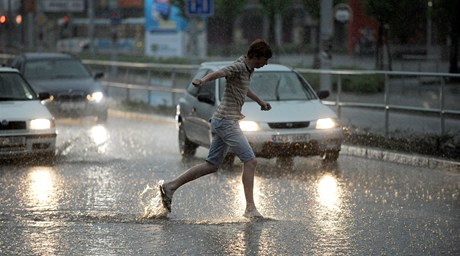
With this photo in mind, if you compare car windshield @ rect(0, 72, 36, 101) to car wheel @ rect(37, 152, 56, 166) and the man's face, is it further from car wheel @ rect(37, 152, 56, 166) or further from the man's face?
the man's face

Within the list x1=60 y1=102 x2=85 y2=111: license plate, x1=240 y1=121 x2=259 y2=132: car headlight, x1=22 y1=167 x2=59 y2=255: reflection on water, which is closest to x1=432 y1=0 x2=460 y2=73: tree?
x1=60 y1=102 x2=85 y2=111: license plate

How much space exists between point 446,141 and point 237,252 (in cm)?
878

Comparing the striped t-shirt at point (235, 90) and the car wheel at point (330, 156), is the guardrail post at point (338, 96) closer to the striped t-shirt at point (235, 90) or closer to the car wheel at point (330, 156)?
the car wheel at point (330, 156)

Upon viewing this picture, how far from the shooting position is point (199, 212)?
418 inches

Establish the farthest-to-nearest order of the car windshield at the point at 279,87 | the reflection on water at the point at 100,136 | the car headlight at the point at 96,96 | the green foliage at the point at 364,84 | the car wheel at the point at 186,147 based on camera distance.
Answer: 1. the car headlight at the point at 96,96
2. the green foliage at the point at 364,84
3. the reflection on water at the point at 100,136
4. the car wheel at the point at 186,147
5. the car windshield at the point at 279,87

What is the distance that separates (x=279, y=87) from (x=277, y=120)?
1.35 meters

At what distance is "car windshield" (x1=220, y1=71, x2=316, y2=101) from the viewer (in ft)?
53.0

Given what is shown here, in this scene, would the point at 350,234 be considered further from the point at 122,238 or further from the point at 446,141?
the point at 446,141

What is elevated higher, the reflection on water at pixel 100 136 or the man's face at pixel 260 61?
the man's face at pixel 260 61

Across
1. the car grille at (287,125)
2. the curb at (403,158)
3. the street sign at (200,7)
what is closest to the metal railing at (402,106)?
the curb at (403,158)

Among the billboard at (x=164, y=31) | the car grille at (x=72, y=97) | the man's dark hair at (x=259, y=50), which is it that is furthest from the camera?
the billboard at (x=164, y=31)

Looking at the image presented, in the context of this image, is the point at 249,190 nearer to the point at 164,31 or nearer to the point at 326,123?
the point at 326,123

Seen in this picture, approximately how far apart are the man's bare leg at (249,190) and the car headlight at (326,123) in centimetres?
494

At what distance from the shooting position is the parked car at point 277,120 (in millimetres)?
14930
